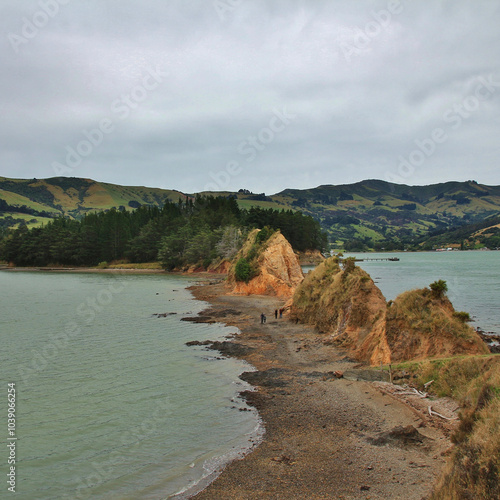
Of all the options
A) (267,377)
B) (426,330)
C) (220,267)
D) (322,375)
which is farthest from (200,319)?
(220,267)

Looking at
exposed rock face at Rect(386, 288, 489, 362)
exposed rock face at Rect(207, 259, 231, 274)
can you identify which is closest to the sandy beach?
exposed rock face at Rect(386, 288, 489, 362)

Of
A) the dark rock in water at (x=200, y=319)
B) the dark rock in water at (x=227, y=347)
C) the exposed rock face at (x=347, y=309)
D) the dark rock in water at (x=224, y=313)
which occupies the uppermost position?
the exposed rock face at (x=347, y=309)

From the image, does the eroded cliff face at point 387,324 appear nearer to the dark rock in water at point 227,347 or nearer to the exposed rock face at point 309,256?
the dark rock in water at point 227,347

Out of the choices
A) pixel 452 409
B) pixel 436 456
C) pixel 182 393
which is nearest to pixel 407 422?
pixel 452 409

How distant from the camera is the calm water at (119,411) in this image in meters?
13.4

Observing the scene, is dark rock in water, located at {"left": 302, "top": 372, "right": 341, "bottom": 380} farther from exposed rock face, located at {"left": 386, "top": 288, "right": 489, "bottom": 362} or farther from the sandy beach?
exposed rock face, located at {"left": 386, "top": 288, "right": 489, "bottom": 362}

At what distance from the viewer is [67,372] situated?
82.0 feet

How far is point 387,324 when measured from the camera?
24.0 m

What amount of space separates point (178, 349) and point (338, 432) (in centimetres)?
1766

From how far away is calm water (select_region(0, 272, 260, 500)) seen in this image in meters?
13.4

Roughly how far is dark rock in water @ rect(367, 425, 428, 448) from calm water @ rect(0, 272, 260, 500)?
477 centimetres

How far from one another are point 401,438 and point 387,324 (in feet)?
34.1

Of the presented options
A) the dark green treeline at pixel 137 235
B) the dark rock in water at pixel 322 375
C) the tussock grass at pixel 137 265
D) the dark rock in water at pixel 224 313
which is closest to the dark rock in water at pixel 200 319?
the dark rock in water at pixel 224 313

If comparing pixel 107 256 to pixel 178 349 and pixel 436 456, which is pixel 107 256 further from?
pixel 436 456
